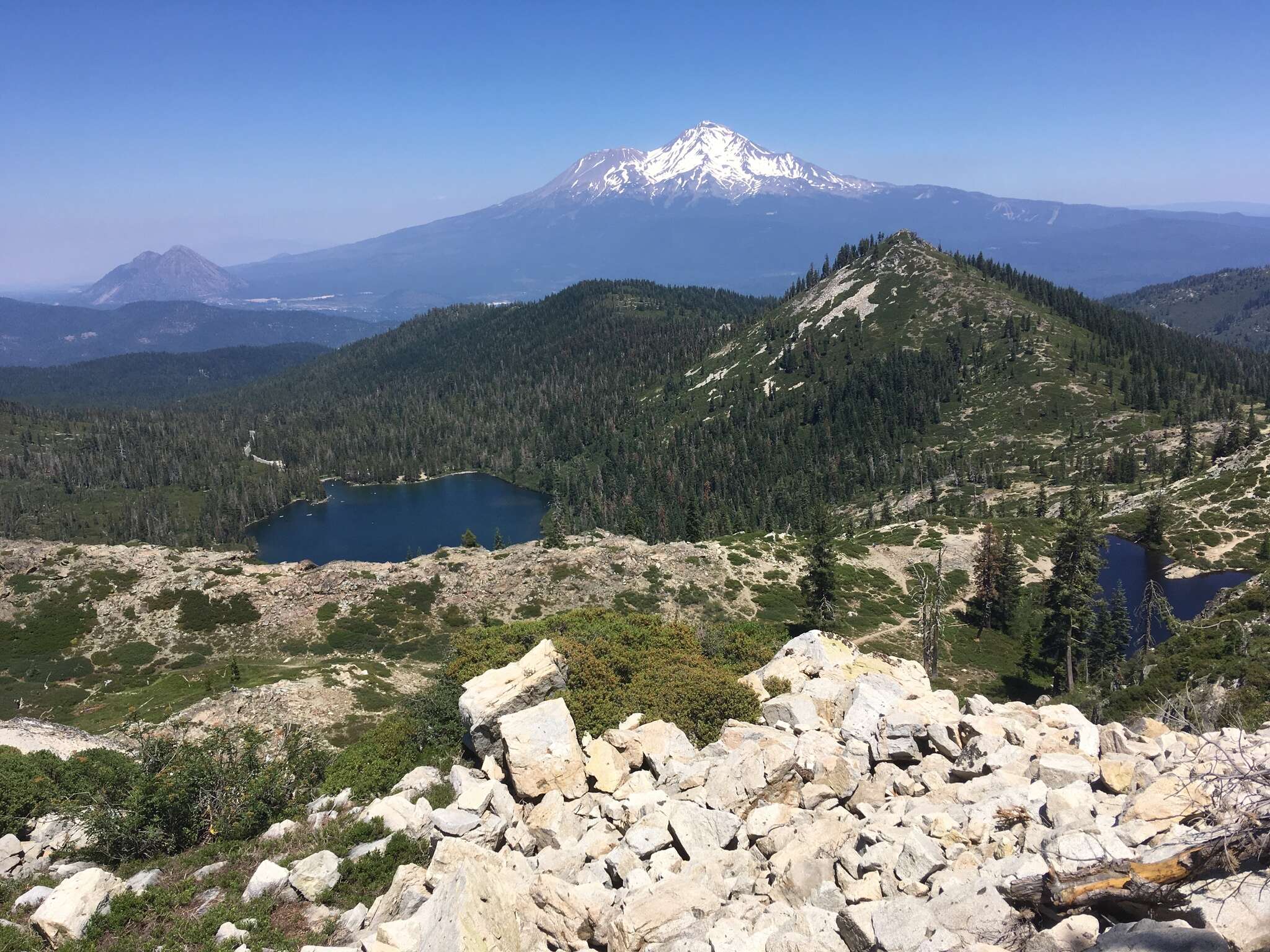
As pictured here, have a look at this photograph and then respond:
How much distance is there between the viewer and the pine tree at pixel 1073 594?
59.4 m

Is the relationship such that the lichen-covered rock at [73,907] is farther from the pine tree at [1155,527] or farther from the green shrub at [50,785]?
the pine tree at [1155,527]

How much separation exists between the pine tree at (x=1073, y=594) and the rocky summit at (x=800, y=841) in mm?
41498

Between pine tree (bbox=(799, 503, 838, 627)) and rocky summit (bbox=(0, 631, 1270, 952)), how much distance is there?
39042mm

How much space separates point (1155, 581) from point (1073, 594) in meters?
50.2

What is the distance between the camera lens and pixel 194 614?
6762 centimetres

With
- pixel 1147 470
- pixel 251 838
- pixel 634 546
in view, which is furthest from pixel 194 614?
pixel 1147 470

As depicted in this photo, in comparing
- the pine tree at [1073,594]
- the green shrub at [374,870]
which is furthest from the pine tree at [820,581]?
the green shrub at [374,870]

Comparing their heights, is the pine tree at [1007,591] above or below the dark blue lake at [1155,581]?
above

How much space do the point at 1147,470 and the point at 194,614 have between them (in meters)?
189

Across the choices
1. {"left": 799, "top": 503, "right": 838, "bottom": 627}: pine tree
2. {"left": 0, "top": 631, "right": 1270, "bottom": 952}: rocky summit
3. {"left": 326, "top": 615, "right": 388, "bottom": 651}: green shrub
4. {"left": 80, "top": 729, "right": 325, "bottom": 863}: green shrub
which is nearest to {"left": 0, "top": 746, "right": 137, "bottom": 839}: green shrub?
{"left": 80, "top": 729, "right": 325, "bottom": 863}: green shrub

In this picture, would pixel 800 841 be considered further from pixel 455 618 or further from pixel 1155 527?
Answer: pixel 1155 527

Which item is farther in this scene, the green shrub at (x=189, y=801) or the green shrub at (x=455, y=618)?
the green shrub at (x=455, y=618)

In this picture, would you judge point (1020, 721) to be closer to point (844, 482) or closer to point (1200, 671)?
point (1200, 671)

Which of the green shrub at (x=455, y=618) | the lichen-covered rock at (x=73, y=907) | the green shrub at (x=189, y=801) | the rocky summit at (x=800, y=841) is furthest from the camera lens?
the green shrub at (x=455, y=618)
